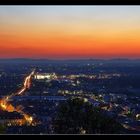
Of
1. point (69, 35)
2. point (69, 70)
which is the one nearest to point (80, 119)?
point (69, 70)

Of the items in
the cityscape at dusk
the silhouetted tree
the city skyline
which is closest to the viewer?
the cityscape at dusk

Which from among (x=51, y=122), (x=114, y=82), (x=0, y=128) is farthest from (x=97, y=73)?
(x=0, y=128)

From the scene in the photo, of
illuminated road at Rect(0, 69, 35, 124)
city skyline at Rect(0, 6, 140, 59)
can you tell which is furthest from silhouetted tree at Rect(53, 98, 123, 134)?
city skyline at Rect(0, 6, 140, 59)

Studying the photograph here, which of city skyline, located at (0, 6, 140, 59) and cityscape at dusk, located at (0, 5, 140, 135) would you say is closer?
cityscape at dusk, located at (0, 5, 140, 135)

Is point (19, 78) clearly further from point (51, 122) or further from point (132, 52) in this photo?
point (132, 52)

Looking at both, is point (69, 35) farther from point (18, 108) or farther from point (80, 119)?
point (18, 108)

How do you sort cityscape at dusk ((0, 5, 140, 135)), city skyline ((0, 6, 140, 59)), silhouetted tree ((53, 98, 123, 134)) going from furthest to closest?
city skyline ((0, 6, 140, 59)) < silhouetted tree ((53, 98, 123, 134)) < cityscape at dusk ((0, 5, 140, 135))

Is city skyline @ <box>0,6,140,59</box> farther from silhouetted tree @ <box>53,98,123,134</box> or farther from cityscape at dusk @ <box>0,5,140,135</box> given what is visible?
silhouetted tree @ <box>53,98,123,134</box>
